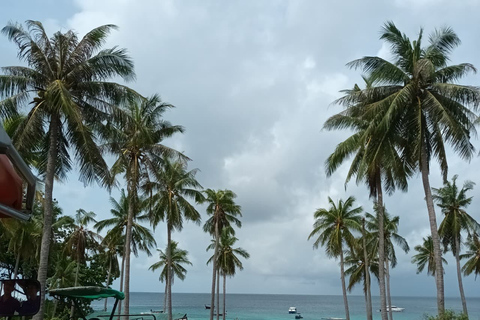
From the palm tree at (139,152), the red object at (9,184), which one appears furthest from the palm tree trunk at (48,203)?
the red object at (9,184)

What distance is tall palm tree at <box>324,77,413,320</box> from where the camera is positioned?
2453 centimetres

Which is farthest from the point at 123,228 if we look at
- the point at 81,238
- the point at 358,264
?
the point at 358,264

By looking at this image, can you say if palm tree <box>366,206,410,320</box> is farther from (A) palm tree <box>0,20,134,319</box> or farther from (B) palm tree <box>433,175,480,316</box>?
(A) palm tree <box>0,20,134,319</box>

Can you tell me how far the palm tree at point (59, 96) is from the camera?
1983 cm

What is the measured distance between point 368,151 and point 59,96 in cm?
1361

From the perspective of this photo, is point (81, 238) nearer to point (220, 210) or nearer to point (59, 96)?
point (220, 210)

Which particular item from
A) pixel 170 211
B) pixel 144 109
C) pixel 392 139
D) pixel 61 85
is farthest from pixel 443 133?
pixel 170 211

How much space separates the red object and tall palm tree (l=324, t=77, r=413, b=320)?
21.9 m

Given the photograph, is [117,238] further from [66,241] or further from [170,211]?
[170,211]

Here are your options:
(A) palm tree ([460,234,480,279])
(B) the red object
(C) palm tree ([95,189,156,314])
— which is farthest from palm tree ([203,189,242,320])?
(B) the red object

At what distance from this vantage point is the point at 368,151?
25047 mm

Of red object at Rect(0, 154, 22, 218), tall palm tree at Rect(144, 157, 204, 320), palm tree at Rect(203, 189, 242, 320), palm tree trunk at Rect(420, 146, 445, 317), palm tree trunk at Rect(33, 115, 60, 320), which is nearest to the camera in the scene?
red object at Rect(0, 154, 22, 218)

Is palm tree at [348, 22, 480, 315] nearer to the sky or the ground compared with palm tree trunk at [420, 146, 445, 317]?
nearer to the sky

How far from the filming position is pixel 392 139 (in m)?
24.3
